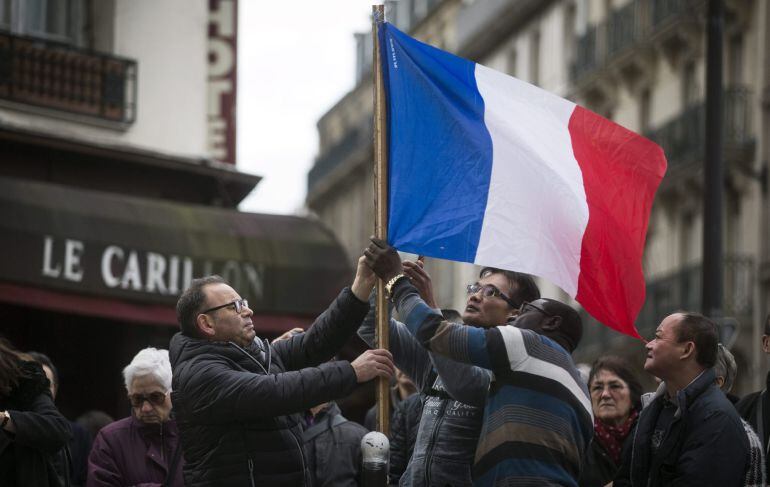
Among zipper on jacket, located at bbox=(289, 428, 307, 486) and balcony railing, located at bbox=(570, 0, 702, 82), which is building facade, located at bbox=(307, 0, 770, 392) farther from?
zipper on jacket, located at bbox=(289, 428, 307, 486)

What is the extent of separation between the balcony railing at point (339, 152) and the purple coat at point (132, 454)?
54.4 meters

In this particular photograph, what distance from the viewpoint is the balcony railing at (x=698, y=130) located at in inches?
1485

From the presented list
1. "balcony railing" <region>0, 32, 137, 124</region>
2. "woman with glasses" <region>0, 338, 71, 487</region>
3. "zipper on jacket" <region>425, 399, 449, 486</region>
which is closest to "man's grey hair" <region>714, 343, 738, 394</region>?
"zipper on jacket" <region>425, 399, 449, 486</region>

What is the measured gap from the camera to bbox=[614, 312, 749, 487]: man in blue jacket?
884 cm

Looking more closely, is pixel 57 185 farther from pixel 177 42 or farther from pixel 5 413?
pixel 5 413

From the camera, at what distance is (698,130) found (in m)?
39.2

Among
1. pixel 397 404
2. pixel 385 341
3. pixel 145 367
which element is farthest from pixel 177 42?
pixel 385 341

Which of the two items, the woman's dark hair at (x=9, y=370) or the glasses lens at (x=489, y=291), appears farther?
the woman's dark hair at (x=9, y=370)

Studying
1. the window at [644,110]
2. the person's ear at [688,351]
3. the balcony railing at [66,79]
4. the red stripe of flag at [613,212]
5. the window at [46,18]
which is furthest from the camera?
the window at [644,110]

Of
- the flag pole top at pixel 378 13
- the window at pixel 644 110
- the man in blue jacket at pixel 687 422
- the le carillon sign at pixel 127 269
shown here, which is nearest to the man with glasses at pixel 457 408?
the man in blue jacket at pixel 687 422

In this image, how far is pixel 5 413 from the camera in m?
9.69

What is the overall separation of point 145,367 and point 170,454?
501 mm

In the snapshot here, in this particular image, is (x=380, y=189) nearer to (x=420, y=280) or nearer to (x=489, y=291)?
(x=420, y=280)

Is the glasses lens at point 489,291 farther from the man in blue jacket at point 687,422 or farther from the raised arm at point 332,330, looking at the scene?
the man in blue jacket at point 687,422
